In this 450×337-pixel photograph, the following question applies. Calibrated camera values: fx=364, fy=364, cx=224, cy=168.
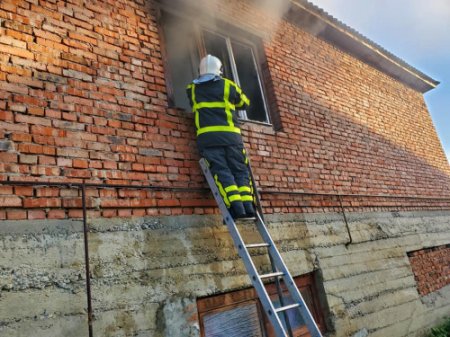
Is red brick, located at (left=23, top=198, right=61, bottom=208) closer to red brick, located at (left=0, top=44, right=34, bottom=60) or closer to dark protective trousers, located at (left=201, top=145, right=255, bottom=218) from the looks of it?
red brick, located at (left=0, top=44, right=34, bottom=60)

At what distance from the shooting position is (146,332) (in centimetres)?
268

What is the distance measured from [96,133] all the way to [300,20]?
171 inches

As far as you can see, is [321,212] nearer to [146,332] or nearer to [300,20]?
[146,332]

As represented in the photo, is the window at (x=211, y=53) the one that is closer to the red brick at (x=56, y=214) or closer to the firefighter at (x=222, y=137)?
the firefighter at (x=222, y=137)

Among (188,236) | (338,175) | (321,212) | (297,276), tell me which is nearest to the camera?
(188,236)

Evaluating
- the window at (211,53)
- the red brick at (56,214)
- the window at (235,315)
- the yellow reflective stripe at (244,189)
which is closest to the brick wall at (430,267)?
the window at (235,315)

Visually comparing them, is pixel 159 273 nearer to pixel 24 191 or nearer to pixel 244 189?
pixel 244 189

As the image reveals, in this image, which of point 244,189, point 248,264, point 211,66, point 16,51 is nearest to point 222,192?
point 244,189

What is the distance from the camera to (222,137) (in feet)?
11.1

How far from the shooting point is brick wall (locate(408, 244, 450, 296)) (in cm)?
571

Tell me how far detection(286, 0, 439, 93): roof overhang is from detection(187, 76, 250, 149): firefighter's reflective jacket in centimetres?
291

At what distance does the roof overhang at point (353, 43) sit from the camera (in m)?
5.91

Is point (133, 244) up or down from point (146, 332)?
up

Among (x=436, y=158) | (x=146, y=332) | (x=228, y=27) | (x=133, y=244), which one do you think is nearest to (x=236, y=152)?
(x=133, y=244)
